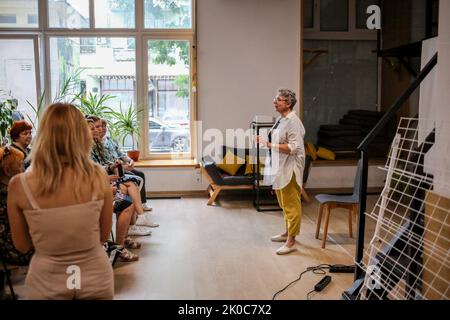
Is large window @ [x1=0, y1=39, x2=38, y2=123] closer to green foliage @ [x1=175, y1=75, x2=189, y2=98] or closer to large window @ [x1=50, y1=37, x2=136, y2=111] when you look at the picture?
large window @ [x1=50, y1=37, x2=136, y2=111]

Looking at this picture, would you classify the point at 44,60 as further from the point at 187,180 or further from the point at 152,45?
the point at 187,180

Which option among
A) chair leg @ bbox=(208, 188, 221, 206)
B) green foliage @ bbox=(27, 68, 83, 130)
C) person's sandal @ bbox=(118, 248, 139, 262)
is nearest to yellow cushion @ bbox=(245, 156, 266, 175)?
chair leg @ bbox=(208, 188, 221, 206)

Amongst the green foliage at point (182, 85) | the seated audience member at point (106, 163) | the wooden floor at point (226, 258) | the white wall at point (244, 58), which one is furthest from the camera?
the green foliage at point (182, 85)

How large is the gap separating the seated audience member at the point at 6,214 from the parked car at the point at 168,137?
421cm

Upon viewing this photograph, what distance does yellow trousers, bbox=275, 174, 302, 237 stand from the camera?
455 centimetres

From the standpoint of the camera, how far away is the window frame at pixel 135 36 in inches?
285

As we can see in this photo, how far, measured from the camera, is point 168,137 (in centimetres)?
769

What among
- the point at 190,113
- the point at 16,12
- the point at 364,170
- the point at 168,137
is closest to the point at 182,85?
the point at 190,113

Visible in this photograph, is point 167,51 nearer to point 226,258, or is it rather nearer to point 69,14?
point 69,14

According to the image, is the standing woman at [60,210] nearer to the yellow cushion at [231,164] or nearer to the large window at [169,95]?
the yellow cushion at [231,164]

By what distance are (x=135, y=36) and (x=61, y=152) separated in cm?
597

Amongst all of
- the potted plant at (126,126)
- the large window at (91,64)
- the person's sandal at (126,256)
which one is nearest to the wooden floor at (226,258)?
the person's sandal at (126,256)

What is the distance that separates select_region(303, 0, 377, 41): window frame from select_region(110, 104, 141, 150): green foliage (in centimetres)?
298

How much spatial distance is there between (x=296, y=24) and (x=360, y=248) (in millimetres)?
4760
